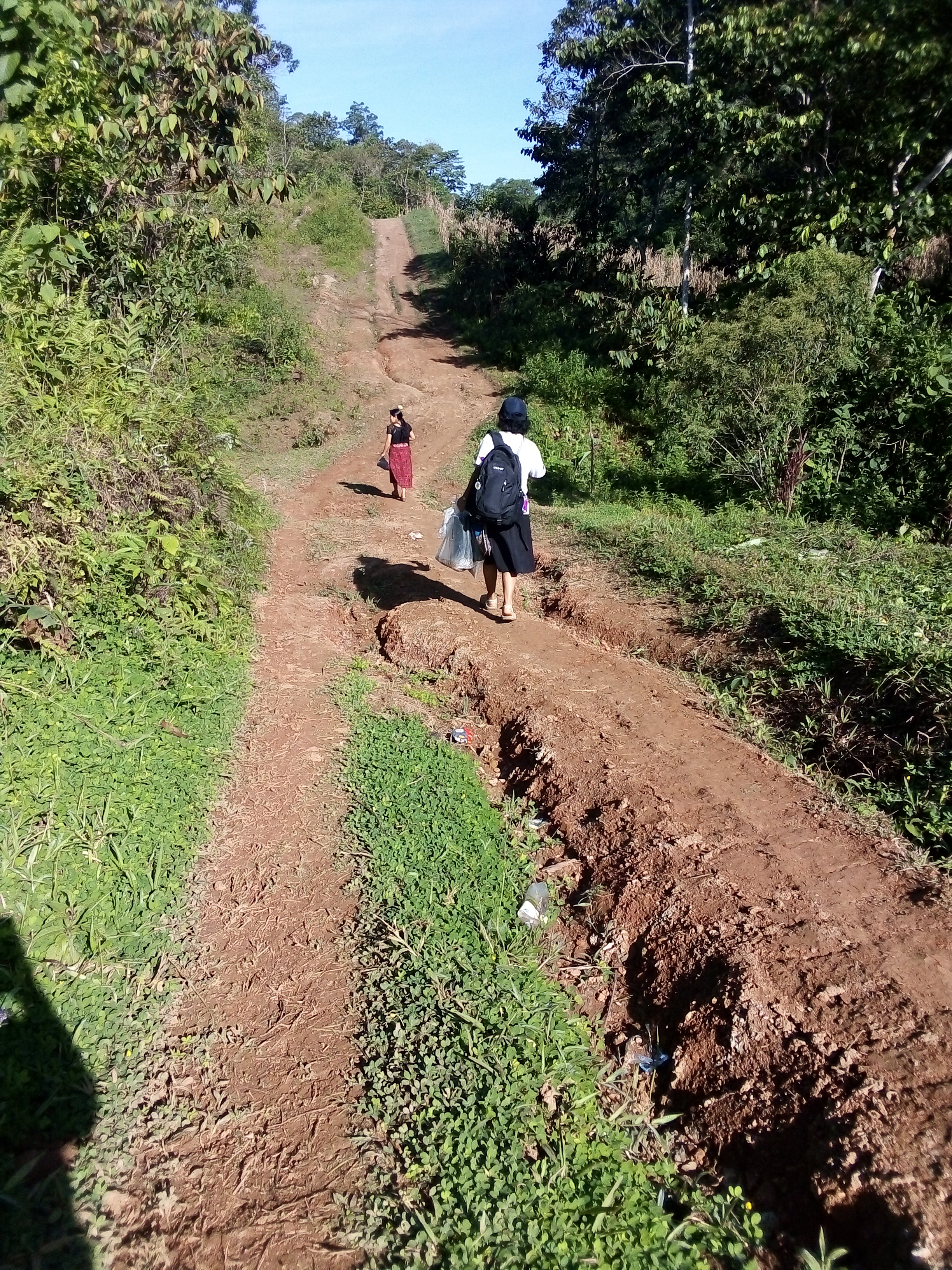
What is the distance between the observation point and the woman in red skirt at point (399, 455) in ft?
33.7

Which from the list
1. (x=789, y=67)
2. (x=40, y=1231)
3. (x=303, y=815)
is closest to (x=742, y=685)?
(x=303, y=815)

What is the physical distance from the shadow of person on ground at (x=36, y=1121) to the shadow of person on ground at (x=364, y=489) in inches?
334

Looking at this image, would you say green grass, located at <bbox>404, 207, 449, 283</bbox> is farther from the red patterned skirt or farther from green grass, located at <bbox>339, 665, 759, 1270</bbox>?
green grass, located at <bbox>339, 665, 759, 1270</bbox>

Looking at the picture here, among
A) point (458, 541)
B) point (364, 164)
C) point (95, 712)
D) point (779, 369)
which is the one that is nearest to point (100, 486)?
point (95, 712)

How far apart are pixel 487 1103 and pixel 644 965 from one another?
100 cm

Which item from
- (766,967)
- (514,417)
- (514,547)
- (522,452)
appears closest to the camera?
(766,967)

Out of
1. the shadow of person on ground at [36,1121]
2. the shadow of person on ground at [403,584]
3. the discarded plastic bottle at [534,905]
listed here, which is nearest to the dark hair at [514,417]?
the shadow of person on ground at [403,584]

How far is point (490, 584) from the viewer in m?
6.62

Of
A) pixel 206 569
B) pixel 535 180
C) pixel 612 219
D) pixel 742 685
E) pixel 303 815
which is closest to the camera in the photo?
pixel 303 815

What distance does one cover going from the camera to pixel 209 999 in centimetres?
313

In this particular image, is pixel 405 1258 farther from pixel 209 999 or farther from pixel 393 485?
pixel 393 485

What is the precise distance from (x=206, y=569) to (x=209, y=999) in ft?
10.2

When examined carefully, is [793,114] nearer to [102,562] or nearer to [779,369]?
[779,369]

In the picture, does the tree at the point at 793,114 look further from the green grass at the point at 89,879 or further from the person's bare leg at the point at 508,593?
the green grass at the point at 89,879
